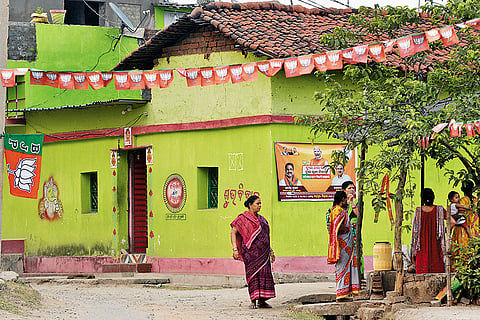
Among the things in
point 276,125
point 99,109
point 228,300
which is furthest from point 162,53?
point 228,300

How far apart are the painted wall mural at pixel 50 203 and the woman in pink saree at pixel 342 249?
1009cm

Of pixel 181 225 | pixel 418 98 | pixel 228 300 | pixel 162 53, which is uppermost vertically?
pixel 162 53

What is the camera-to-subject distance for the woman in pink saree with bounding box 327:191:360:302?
12500 mm

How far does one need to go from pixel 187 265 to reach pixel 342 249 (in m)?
6.07

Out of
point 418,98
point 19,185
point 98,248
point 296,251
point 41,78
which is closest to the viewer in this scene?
point 418,98

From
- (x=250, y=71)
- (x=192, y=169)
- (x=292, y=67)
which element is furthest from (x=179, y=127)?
(x=292, y=67)

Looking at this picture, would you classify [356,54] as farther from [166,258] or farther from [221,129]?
[166,258]

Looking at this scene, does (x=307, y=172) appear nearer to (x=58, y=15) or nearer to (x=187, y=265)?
(x=187, y=265)

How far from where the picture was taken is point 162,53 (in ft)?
62.5

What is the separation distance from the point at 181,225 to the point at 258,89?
132 inches

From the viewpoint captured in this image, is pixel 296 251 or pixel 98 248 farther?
pixel 98 248

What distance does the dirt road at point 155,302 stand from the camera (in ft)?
38.1

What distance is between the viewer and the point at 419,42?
1184cm

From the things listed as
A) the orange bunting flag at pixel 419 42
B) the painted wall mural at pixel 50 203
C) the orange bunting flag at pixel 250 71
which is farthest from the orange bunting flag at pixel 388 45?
the painted wall mural at pixel 50 203
